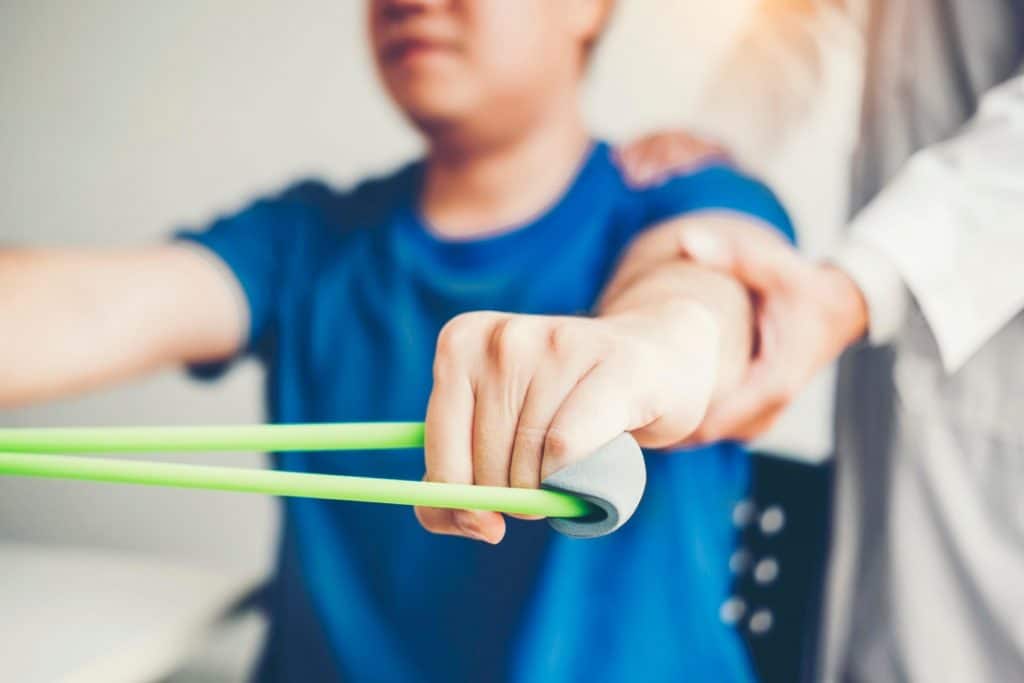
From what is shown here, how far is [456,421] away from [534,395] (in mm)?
25

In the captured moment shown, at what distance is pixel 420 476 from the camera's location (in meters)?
0.44

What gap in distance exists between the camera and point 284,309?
51 cm

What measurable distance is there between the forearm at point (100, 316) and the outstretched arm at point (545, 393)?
28 centimetres

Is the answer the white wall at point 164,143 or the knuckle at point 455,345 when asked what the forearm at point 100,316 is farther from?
the knuckle at point 455,345

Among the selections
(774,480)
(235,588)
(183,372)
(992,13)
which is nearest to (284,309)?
(183,372)

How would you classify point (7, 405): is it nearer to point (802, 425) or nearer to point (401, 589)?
point (401, 589)

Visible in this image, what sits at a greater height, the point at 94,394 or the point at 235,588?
the point at 94,394

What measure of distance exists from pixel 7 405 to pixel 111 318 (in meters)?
0.07

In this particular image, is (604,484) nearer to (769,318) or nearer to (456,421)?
(456,421)

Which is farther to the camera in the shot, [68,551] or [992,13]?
[68,551]

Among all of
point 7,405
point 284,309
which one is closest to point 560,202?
point 284,309

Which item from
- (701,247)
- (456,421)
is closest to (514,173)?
(701,247)

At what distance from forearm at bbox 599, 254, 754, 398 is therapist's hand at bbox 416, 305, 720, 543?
0.03 meters

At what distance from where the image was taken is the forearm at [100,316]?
1.33 feet
